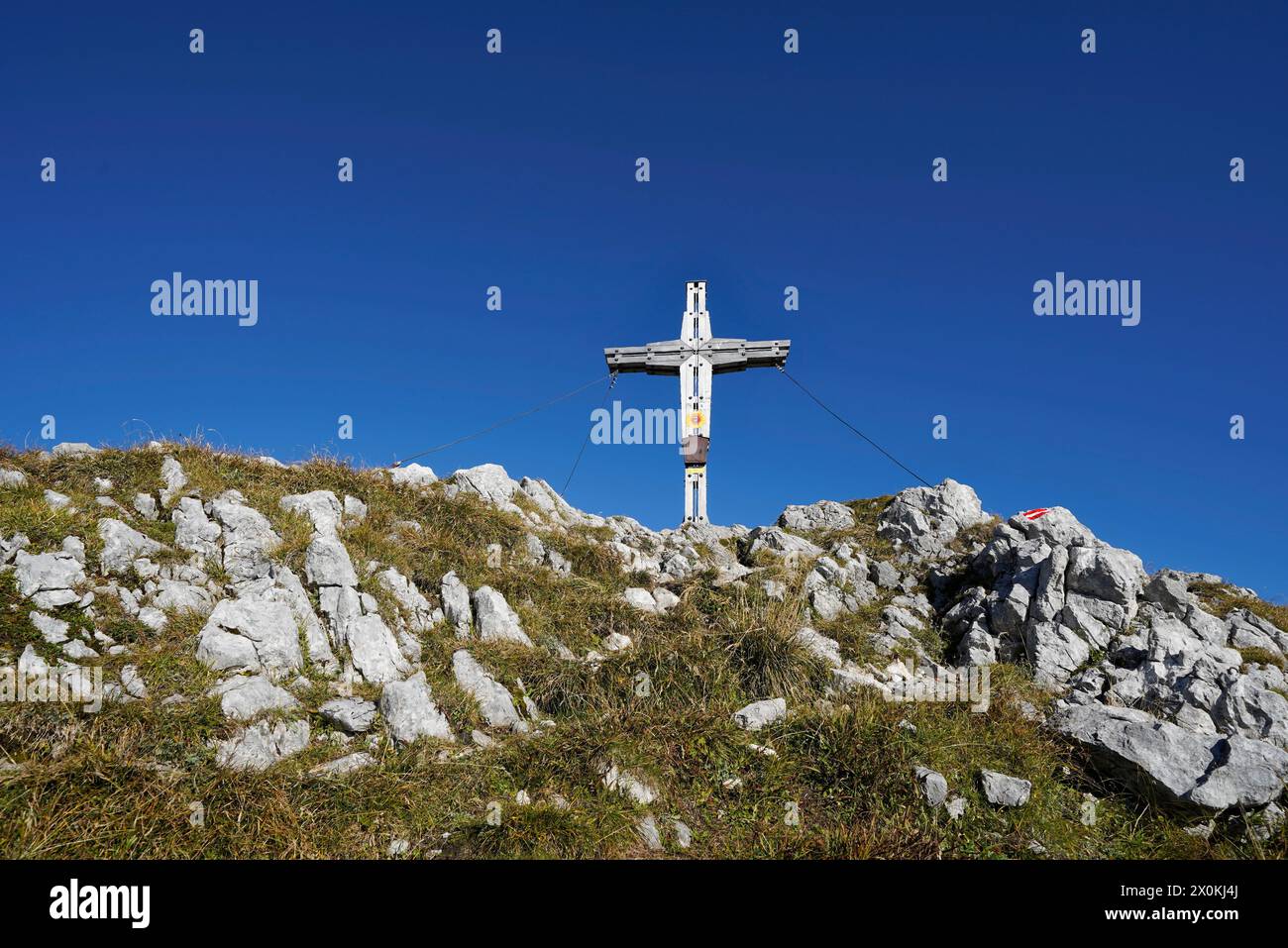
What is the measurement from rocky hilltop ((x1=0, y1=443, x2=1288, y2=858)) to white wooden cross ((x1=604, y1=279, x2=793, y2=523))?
5.67 meters

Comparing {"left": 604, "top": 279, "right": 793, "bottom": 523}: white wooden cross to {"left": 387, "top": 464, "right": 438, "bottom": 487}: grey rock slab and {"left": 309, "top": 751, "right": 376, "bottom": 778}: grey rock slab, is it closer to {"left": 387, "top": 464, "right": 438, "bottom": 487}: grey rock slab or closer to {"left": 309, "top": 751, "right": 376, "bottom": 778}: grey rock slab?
{"left": 387, "top": 464, "right": 438, "bottom": 487}: grey rock slab

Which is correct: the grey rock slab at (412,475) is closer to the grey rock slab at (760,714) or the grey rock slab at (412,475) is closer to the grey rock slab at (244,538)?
the grey rock slab at (244,538)

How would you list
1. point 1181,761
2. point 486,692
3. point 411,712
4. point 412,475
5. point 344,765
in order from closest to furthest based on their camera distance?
1. point 344,765
2. point 1181,761
3. point 411,712
4. point 486,692
5. point 412,475

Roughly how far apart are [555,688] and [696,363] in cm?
1246

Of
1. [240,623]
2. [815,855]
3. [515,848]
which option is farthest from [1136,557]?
[240,623]

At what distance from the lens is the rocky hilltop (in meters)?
6.32

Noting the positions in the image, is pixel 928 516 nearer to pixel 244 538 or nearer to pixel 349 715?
pixel 349 715

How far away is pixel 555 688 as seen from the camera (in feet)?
29.5

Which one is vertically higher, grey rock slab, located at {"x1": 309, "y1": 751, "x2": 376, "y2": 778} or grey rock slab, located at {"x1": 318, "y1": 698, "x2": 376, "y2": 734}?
grey rock slab, located at {"x1": 318, "y1": 698, "x2": 376, "y2": 734}

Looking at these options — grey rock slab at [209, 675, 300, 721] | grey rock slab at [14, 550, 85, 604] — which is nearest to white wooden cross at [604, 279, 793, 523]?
grey rock slab at [209, 675, 300, 721]

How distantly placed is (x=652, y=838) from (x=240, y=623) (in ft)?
20.6

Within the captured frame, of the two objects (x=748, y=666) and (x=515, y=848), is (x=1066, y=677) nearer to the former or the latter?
(x=748, y=666)

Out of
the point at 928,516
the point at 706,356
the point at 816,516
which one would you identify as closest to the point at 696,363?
the point at 706,356

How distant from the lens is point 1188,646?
10.0m
